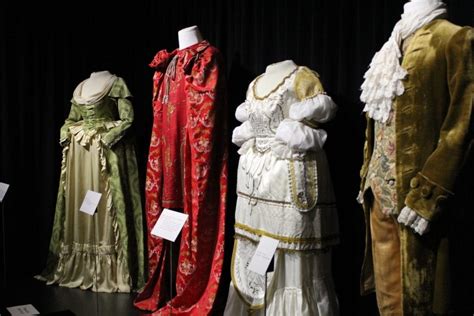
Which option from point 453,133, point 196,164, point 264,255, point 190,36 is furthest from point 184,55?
point 453,133

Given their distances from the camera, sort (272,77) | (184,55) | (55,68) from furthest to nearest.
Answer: (55,68), (184,55), (272,77)

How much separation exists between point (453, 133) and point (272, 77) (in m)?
1.07

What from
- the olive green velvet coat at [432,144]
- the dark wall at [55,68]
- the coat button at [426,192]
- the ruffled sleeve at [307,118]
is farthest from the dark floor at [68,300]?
the coat button at [426,192]

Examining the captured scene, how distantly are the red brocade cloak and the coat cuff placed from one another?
136 centimetres

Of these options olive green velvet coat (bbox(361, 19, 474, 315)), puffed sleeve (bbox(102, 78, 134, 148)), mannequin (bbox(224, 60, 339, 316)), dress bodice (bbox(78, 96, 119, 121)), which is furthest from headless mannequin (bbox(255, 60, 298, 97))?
dress bodice (bbox(78, 96, 119, 121))

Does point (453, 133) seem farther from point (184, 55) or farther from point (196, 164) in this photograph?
point (184, 55)

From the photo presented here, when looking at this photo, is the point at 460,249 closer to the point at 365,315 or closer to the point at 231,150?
the point at 365,315

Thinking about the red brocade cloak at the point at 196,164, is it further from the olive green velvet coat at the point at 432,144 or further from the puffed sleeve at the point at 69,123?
the olive green velvet coat at the point at 432,144

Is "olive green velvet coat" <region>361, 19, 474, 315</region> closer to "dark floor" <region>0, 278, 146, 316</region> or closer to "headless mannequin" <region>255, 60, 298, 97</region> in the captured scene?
"headless mannequin" <region>255, 60, 298, 97</region>

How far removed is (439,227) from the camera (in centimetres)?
183

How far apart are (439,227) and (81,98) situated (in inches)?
102

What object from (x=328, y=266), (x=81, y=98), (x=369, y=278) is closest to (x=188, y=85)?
(x=81, y=98)

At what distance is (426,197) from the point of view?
1787 millimetres

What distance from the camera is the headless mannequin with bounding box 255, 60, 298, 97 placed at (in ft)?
8.51
